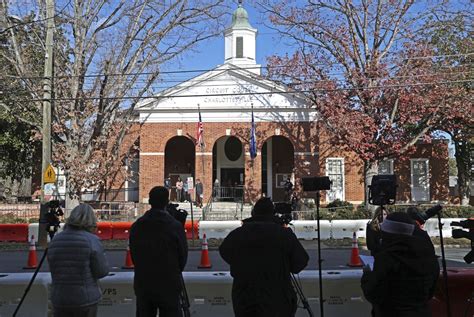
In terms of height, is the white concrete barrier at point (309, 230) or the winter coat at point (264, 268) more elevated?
the winter coat at point (264, 268)

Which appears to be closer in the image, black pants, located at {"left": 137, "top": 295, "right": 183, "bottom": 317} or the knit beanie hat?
the knit beanie hat

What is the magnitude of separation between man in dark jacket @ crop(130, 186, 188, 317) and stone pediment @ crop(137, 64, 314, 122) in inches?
1013

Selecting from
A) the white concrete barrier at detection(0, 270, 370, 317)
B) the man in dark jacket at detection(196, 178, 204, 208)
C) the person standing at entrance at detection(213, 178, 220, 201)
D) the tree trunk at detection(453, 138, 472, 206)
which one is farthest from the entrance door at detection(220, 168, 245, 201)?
the white concrete barrier at detection(0, 270, 370, 317)

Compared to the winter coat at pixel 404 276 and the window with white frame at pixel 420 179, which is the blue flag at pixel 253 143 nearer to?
the window with white frame at pixel 420 179

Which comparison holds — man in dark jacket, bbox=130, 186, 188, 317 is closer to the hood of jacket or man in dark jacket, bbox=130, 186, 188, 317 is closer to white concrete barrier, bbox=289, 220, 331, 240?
the hood of jacket

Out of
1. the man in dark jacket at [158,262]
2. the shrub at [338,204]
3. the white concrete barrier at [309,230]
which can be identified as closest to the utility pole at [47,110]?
the white concrete barrier at [309,230]

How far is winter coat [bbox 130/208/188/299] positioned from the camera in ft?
15.3

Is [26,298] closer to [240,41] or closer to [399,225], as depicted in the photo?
[399,225]

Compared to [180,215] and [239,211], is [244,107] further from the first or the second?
[180,215]

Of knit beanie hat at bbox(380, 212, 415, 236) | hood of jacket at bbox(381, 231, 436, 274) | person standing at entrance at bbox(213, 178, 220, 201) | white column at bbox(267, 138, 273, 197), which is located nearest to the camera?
hood of jacket at bbox(381, 231, 436, 274)

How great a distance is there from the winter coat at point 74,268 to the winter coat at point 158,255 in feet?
1.84

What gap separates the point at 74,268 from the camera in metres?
4.13

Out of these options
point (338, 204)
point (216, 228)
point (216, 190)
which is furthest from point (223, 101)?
point (216, 228)

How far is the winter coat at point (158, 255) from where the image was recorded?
15.3ft
